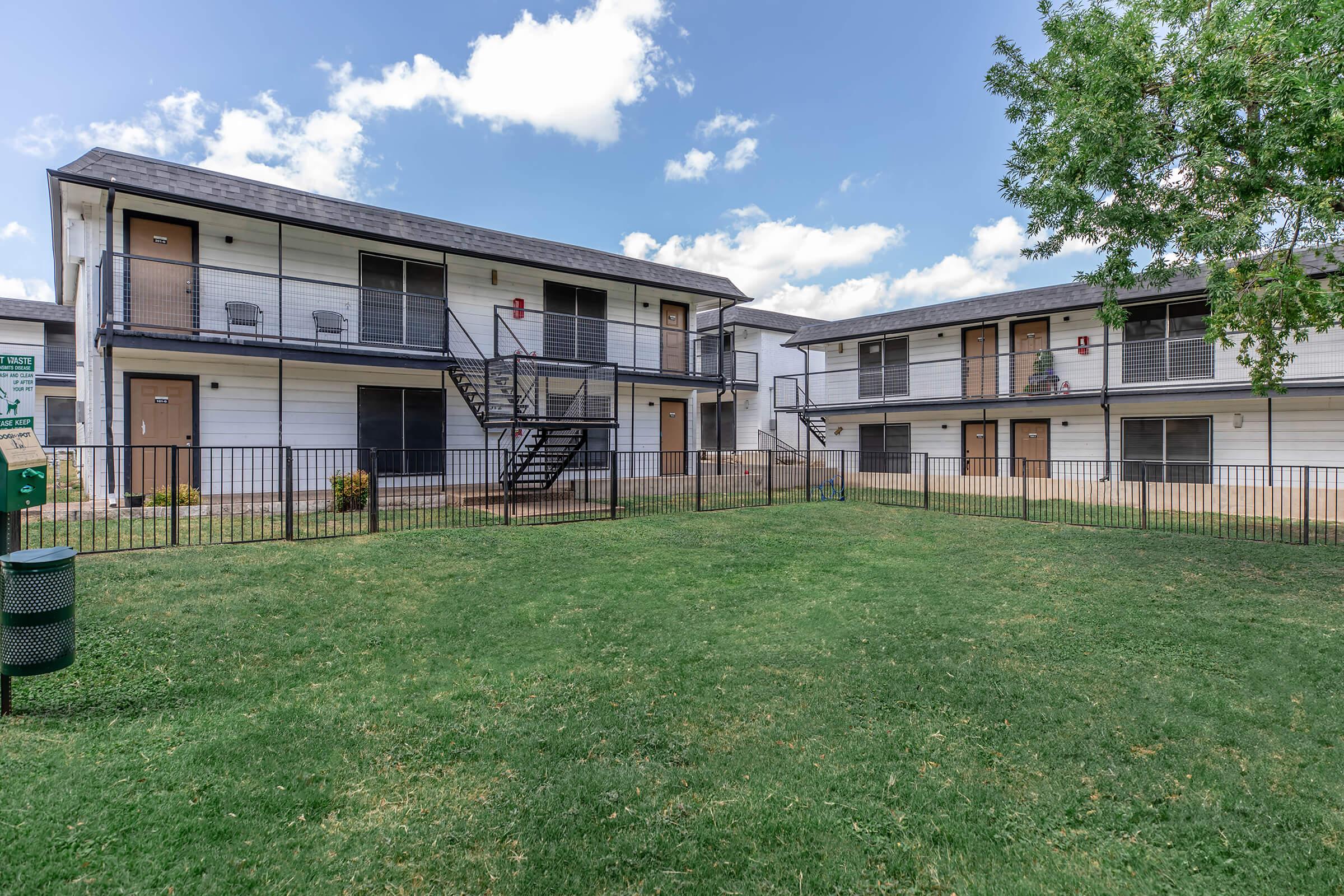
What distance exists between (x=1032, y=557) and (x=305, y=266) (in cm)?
1588

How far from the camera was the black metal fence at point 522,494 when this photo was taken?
993 centimetres

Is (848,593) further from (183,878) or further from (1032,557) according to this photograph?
(183,878)

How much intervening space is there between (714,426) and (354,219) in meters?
17.6

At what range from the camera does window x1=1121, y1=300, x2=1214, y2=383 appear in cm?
1764

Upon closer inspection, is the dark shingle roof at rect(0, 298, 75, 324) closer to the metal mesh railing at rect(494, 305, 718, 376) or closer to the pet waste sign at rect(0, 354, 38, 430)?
the metal mesh railing at rect(494, 305, 718, 376)

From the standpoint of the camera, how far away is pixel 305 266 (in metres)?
14.7

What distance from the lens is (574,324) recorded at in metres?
18.1

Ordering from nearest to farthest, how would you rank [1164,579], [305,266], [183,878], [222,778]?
[183,878]
[222,778]
[1164,579]
[305,266]

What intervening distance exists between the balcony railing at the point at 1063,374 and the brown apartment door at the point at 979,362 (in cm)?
4

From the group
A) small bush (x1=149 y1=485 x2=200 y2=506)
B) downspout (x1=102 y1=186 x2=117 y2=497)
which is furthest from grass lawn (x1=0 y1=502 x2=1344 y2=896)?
downspout (x1=102 y1=186 x2=117 y2=497)

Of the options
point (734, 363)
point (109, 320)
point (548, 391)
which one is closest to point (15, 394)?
point (109, 320)

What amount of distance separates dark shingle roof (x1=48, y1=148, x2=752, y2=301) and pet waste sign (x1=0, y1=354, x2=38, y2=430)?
8.81m

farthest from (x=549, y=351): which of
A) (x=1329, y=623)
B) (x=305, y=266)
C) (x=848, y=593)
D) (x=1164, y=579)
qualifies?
(x=1329, y=623)

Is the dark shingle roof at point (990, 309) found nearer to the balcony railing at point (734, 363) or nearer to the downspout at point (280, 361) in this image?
the balcony railing at point (734, 363)
